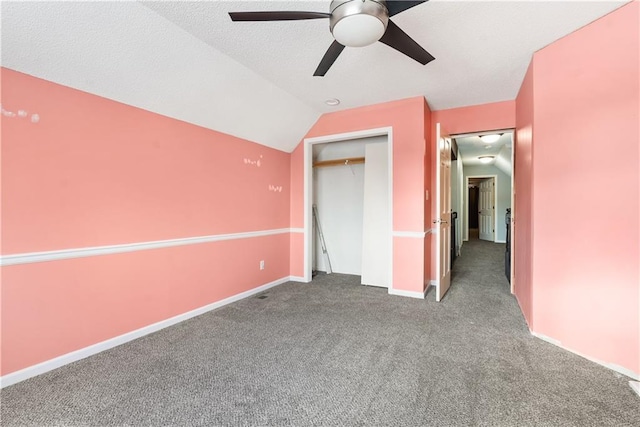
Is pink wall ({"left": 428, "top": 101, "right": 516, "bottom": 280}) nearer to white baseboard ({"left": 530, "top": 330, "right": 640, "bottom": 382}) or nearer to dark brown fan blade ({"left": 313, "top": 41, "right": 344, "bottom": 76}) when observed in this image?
white baseboard ({"left": 530, "top": 330, "right": 640, "bottom": 382})

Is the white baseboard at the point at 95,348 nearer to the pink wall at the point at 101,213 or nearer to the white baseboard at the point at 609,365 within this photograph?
the pink wall at the point at 101,213

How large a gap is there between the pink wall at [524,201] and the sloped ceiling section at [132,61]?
2584 millimetres

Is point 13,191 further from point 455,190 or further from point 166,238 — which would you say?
point 455,190

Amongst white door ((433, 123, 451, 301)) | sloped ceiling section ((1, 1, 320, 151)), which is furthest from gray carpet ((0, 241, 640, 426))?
sloped ceiling section ((1, 1, 320, 151))

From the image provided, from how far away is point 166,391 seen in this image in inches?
67.9

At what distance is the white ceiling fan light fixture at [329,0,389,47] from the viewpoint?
1.50m

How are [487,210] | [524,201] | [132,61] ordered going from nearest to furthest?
[132,61], [524,201], [487,210]

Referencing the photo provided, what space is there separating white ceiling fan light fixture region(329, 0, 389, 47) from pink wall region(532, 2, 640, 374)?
1.68m

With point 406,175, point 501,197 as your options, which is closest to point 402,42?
point 406,175

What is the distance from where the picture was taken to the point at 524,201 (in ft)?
9.46

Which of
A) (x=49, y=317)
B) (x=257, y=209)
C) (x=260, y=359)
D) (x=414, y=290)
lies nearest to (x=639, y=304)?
(x=414, y=290)

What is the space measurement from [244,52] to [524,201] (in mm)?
A: 3097

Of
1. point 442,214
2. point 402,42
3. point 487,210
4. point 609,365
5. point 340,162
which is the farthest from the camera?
point 487,210

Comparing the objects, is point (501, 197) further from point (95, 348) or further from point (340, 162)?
point (95, 348)
